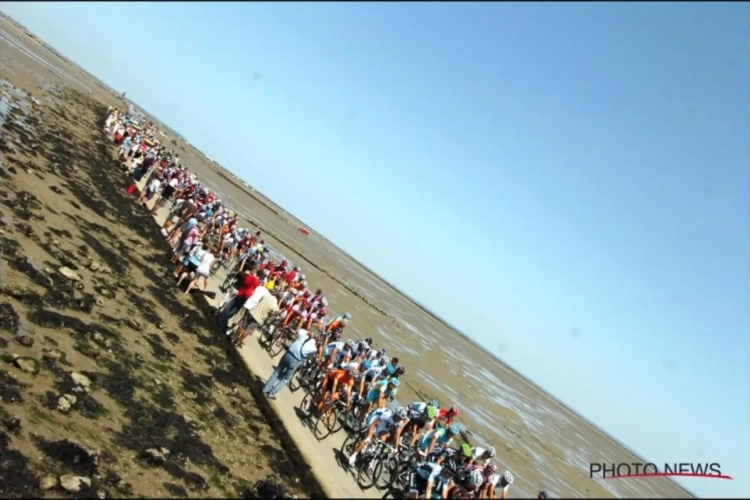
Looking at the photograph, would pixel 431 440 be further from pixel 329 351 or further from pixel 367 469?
pixel 329 351

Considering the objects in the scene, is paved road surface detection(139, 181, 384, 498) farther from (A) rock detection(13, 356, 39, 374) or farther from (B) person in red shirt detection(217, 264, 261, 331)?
(A) rock detection(13, 356, 39, 374)

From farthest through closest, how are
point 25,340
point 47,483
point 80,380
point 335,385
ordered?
point 335,385 → point 25,340 → point 80,380 → point 47,483

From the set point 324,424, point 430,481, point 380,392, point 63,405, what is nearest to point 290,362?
point 324,424

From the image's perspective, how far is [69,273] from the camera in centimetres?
1574

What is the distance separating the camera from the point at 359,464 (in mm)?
11727

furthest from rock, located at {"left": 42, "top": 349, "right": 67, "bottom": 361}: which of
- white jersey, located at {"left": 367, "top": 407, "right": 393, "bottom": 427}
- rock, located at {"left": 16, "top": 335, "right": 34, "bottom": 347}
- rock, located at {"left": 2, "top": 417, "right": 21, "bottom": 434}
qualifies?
white jersey, located at {"left": 367, "top": 407, "right": 393, "bottom": 427}

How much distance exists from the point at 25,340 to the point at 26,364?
976mm

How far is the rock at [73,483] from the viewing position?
26.1ft

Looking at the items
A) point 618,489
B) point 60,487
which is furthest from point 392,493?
point 618,489

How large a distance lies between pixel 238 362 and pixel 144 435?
611cm

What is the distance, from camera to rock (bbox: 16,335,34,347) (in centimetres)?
1122

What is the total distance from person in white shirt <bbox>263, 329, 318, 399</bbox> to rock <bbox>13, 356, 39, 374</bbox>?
541 cm

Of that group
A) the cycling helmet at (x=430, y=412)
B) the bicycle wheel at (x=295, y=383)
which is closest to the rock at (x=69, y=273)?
the bicycle wheel at (x=295, y=383)

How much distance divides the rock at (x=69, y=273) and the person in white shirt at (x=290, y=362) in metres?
6.34
